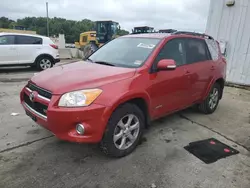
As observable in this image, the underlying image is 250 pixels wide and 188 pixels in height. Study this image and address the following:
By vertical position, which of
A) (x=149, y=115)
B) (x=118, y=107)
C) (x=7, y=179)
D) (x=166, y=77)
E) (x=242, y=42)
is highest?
(x=242, y=42)

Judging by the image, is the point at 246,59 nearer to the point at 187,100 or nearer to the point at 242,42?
the point at 242,42

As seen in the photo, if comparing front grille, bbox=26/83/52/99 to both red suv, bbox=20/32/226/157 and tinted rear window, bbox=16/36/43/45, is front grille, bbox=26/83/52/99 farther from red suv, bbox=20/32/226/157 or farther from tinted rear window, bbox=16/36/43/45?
tinted rear window, bbox=16/36/43/45

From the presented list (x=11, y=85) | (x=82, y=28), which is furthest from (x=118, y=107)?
(x=82, y=28)

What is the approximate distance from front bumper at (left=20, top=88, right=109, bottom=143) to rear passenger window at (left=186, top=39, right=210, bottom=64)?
218cm

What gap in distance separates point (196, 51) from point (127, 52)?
150cm

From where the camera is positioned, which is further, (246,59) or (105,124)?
(246,59)

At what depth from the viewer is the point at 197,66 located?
13.1ft

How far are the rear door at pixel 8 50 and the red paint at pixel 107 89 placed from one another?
253 inches

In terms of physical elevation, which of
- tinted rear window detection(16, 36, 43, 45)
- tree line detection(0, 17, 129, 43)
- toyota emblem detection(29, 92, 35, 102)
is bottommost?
toyota emblem detection(29, 92, 35, 102)

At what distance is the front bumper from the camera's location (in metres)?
2.38

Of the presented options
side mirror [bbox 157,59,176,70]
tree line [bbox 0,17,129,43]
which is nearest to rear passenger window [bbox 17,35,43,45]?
side mirror [bbox 157,59,176,70]

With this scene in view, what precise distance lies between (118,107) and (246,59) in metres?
6.75

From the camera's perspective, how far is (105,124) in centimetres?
252

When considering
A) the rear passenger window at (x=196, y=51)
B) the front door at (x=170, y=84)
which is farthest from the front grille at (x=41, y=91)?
the rear passenger window at (x=196, y=51)
